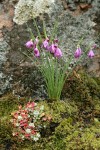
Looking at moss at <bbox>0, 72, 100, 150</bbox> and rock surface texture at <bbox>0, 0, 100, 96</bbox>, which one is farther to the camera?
rock surface texture at <bbox>0, 0, 100, 96</bbox>

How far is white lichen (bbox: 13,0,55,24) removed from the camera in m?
4.16

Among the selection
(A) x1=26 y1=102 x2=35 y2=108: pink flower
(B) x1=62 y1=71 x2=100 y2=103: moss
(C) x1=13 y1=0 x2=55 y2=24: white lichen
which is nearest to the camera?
(A) x1=26 y1=102 x2=35 y2=108: pink flower

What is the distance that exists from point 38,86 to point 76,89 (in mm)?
380

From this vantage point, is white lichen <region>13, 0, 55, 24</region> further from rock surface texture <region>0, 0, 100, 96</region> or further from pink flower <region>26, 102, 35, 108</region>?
pink flower <region>26, 102, 35, 108</region>

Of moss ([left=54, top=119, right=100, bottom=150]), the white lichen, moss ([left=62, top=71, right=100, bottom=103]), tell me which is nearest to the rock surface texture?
the white lichen

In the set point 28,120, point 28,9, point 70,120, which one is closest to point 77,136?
point 70,120

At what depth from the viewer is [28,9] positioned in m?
4.20

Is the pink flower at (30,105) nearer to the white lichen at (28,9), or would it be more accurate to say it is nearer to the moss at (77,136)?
the moss at (77,136)

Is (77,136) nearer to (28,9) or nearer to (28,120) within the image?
(28,120)

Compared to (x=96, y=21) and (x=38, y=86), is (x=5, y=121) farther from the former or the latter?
(x=96, y=21)

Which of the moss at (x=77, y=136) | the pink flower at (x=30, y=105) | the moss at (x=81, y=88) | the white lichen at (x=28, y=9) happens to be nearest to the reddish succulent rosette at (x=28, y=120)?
the pink flower at (x=30, y=105)

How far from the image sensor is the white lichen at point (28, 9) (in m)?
4.16

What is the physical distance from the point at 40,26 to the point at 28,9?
8.9 inches

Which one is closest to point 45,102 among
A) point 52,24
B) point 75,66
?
point 75,66
